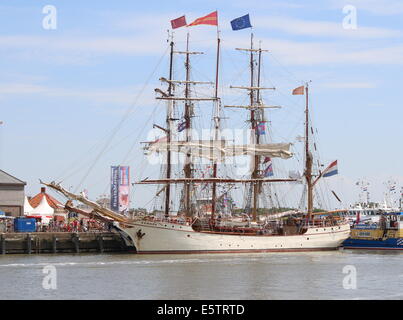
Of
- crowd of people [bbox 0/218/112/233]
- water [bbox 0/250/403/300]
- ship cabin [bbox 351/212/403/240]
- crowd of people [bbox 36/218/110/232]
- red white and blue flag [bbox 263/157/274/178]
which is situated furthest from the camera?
red white and blue flag [bbox 263/157/274/178]

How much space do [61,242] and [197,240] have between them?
1173cm

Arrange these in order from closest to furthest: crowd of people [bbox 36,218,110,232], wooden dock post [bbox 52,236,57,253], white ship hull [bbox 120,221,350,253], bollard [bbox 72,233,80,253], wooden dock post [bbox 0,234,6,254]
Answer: wooden dock post [bbox 0,234,6,254] < wooden dock post [bbox 52,236,57,253] < white ship hull [bbox 120,221,350,253] < bollard [bbox 72,233,80,253] < crowd of people [bbox 36,218,110,232]

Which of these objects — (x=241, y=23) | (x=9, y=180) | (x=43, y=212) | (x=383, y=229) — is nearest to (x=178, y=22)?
(x=241, y=23)

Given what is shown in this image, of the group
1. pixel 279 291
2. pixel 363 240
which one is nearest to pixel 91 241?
pixel 363 240

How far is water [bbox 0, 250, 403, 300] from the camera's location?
46.5m

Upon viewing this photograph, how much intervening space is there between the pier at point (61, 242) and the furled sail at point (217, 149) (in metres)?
9.13

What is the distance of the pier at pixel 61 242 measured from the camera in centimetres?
7475

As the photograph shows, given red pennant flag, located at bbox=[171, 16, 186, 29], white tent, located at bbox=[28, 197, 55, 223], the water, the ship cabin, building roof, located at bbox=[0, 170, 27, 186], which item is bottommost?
the water

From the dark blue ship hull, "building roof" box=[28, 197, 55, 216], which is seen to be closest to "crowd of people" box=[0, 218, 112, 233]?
"building roof" box=[28, 197, 55, 216]

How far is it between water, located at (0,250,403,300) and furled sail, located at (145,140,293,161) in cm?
1254

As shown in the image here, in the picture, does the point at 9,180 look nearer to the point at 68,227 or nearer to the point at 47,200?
the point at 47,200

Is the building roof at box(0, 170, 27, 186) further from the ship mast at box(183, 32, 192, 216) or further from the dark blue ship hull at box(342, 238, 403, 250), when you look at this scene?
the dark blue ship hull at box(342, 238, 403, 250)

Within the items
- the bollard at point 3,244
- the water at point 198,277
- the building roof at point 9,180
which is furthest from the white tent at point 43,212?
the water at point 198,277
